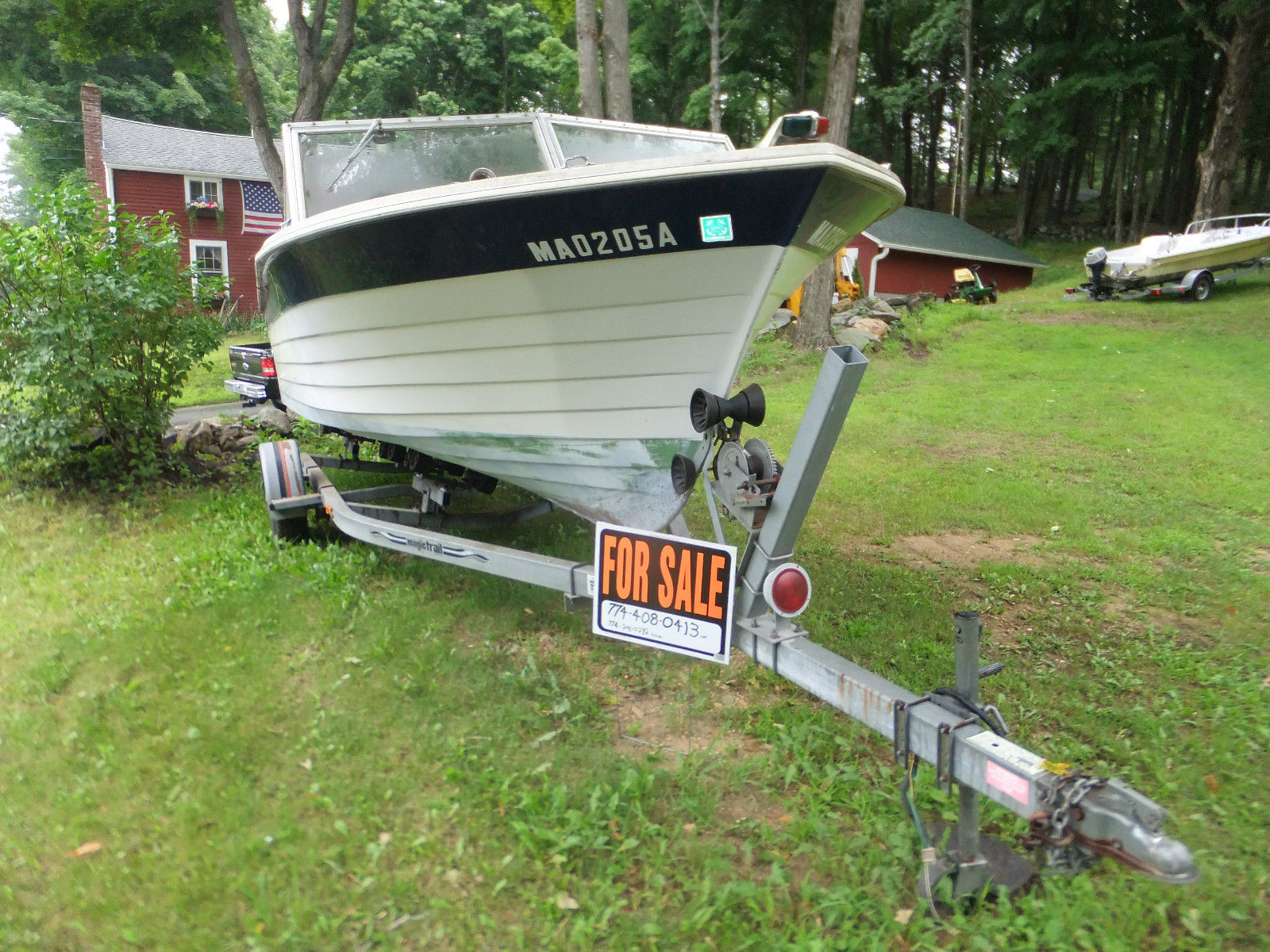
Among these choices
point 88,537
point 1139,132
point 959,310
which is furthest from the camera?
point 1139,132

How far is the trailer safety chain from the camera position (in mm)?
1796

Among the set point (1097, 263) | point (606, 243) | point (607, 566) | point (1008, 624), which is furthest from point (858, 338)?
point (607, 566)

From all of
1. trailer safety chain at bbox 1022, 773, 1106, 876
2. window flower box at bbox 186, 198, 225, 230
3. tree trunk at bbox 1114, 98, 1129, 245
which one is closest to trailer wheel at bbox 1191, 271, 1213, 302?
tree trunk at bbox 1114, 98, 1129, 245

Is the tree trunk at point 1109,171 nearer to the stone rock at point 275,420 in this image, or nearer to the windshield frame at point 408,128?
the stone rock at point 275,420

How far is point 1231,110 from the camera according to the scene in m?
17.3

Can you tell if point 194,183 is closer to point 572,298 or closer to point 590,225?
point 572,298

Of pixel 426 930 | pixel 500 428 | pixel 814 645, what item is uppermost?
pixel 500 428

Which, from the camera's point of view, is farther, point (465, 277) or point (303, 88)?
point (303, 88)

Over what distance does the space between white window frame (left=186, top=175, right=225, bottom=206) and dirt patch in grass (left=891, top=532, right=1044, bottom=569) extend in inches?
1044

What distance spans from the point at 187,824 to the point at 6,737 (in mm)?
1042

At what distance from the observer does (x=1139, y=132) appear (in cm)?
2483

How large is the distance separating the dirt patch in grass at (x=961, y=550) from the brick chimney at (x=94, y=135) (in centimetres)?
2672

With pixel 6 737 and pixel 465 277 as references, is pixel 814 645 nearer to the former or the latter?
pixel 465 277

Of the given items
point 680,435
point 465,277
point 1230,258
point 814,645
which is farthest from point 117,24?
point 1230,258
